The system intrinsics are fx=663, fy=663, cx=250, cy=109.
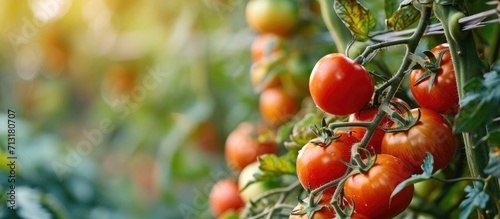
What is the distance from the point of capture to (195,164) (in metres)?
1.56

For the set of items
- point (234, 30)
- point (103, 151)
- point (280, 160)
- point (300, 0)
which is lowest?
point (280, 160)

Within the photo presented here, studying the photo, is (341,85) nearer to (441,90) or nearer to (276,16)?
(441,90)

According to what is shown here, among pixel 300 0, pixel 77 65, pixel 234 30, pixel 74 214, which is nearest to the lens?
pixel 300 0

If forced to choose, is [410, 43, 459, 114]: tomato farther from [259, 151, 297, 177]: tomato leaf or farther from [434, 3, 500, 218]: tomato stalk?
[259, 151, 297, 177]: tomato leaf

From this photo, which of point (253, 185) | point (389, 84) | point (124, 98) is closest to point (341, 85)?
point (389, 84)

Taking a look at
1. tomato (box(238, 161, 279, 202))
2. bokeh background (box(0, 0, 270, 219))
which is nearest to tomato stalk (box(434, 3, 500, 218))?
tomato (box(238, 161, 279, 202))

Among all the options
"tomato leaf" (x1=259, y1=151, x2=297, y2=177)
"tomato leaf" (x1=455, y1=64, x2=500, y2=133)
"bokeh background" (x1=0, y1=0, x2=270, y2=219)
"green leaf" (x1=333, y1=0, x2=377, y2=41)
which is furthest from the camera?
"bokeh background" (x1=0, y1=0, x2=270, y2=219)

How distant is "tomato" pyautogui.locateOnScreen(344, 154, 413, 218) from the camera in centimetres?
49

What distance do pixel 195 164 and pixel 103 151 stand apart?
57 cm

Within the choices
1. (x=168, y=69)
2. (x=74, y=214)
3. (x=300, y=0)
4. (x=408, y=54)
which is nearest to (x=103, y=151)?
(x=168, y=69)

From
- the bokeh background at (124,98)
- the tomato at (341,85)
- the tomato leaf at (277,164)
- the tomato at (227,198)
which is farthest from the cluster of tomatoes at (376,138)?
the bokeh background at (124,98)

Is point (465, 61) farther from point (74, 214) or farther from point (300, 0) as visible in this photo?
point (74, 214)

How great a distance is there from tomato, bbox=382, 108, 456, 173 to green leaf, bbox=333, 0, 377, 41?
0.10m

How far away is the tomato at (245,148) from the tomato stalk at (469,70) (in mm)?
443
